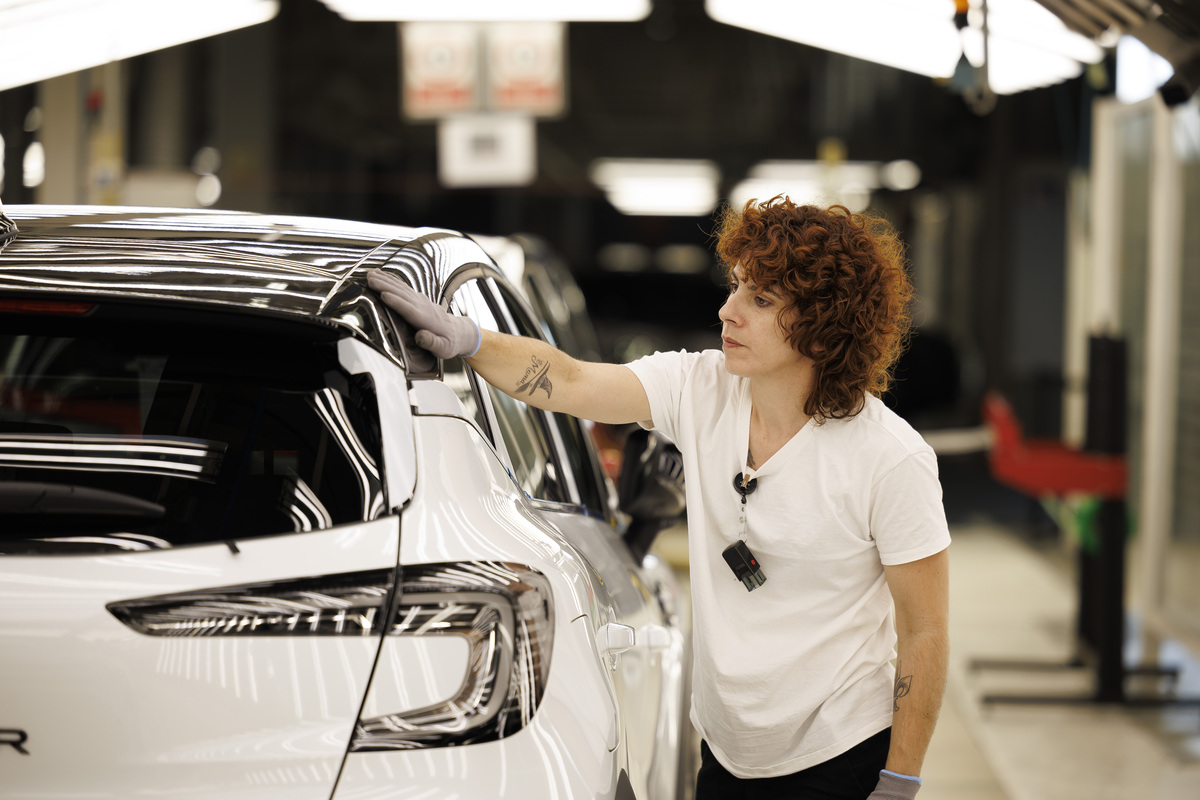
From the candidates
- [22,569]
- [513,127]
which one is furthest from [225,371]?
[513,127]

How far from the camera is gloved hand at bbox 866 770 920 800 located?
69.2 inches

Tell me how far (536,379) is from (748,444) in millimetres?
362

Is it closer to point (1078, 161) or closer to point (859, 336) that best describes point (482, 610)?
point (859, 336)

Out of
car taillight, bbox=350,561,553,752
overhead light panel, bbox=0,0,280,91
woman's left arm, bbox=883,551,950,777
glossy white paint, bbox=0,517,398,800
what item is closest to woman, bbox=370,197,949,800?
woman's left arm, bbox=883,551,950,777

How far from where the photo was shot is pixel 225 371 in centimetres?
143

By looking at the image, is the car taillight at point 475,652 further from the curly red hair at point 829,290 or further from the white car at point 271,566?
the curly red hair at point 829,290

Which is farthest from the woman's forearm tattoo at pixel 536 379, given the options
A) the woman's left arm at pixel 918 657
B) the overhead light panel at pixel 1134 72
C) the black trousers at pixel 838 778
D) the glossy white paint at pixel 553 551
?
the overhead light panel at pixel 1134 72

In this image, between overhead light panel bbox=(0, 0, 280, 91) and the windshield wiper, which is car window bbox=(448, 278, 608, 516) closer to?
the windshield wiper

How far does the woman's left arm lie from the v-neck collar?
0.77ft

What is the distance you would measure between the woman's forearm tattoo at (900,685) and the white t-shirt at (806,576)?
0.18 ft

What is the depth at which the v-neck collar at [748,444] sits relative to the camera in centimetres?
181

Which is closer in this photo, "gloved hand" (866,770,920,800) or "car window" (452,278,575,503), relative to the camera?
"gloved hand" (866,770,920,800)

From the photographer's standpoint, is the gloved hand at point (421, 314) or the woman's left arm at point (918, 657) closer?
the gloved hand at point (421, 314)

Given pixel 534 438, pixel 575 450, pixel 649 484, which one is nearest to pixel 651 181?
pixel 575 450
